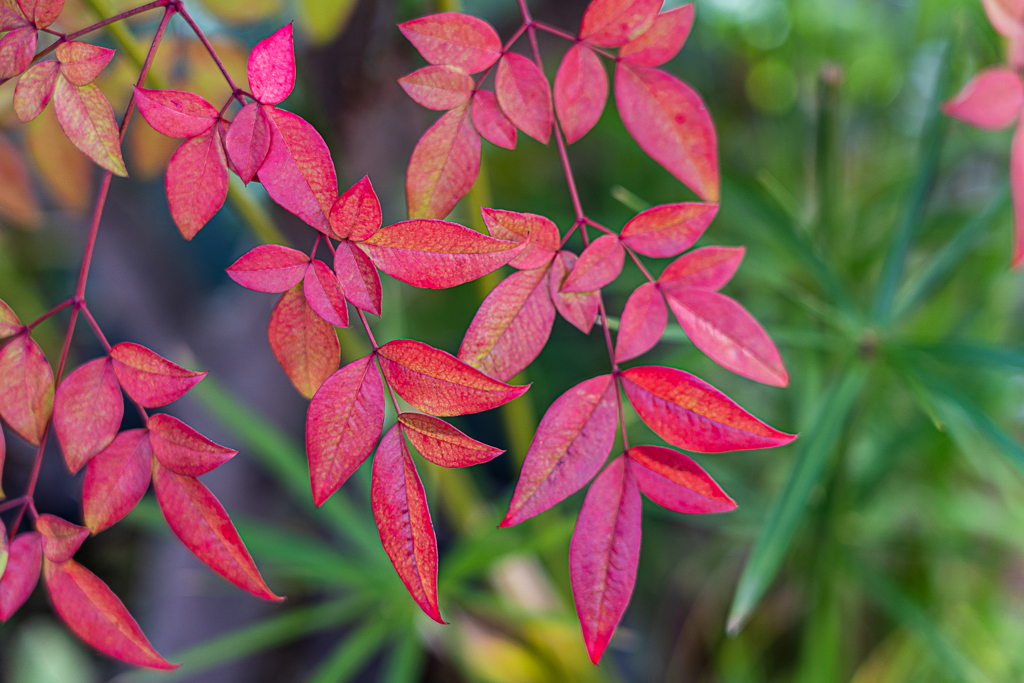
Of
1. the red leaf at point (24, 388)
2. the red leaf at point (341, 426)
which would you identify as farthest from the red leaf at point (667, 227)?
the red leaf at point (24, 388)

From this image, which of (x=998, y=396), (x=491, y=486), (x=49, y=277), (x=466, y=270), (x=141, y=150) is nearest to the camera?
(x=466, y=270)

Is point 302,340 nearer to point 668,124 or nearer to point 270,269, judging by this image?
point 270,269

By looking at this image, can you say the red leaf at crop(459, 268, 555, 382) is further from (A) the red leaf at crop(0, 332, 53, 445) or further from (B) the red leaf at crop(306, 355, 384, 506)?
(A) the red leaf at crop(0, 332, 53, 445)

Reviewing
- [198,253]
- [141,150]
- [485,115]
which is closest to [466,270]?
[485,115]

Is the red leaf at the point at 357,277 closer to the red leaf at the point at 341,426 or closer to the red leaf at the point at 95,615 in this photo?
the red leaf at the point at 341,426

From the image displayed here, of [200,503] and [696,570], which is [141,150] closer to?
[200,503]

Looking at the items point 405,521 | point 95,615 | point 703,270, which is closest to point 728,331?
point 703,270
